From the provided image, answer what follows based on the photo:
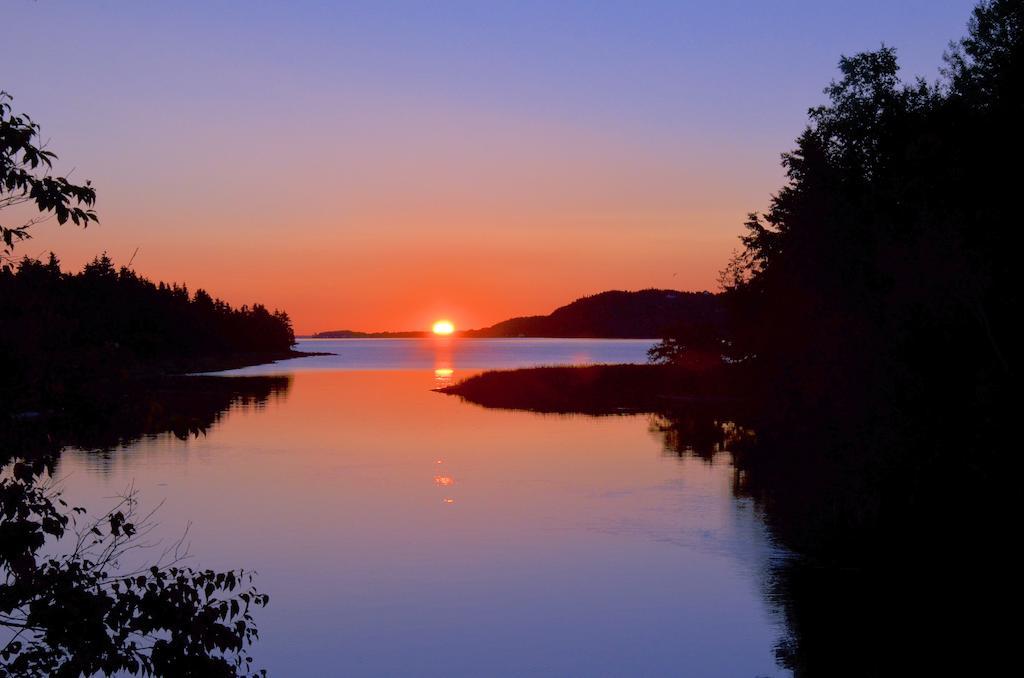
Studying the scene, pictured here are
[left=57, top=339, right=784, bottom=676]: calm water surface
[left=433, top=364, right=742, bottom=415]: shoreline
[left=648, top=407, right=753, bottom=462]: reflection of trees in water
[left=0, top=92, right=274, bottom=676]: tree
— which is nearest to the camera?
[left=0, top=92, right=274, bottom=676]: tree

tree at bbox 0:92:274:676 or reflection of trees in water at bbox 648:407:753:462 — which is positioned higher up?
tree at bbox 0:92:274:676

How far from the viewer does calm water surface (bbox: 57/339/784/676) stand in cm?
2172

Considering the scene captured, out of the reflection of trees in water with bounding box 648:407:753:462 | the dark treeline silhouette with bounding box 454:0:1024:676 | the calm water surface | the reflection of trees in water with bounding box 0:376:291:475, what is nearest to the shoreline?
the reflection of trees in water with bounding box 648:407:753:462

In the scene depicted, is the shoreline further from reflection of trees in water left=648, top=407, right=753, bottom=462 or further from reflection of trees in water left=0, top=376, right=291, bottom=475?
reflection of trees in water left=0, top=376, right=291, bottom=475

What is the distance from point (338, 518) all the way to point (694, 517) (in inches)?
539

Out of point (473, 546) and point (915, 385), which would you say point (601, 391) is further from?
point (915, 385)

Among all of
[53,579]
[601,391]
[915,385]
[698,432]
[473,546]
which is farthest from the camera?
[601,391]

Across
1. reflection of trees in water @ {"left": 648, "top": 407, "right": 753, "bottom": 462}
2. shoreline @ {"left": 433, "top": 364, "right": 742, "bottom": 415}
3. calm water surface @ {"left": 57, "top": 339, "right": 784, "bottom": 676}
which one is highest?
shoreline @ {"left": 433, "top": 364, "right": 742, "bottom": 415}

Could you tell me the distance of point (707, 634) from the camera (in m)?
22.6

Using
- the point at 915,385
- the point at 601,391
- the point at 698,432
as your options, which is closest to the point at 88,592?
the point at 915,385

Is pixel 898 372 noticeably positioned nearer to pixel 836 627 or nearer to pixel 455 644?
pixel 836 627

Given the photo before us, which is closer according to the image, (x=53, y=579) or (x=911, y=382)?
(x=53, y=579)

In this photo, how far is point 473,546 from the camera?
31500 mm

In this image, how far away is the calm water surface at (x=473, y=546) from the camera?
2172 cm
